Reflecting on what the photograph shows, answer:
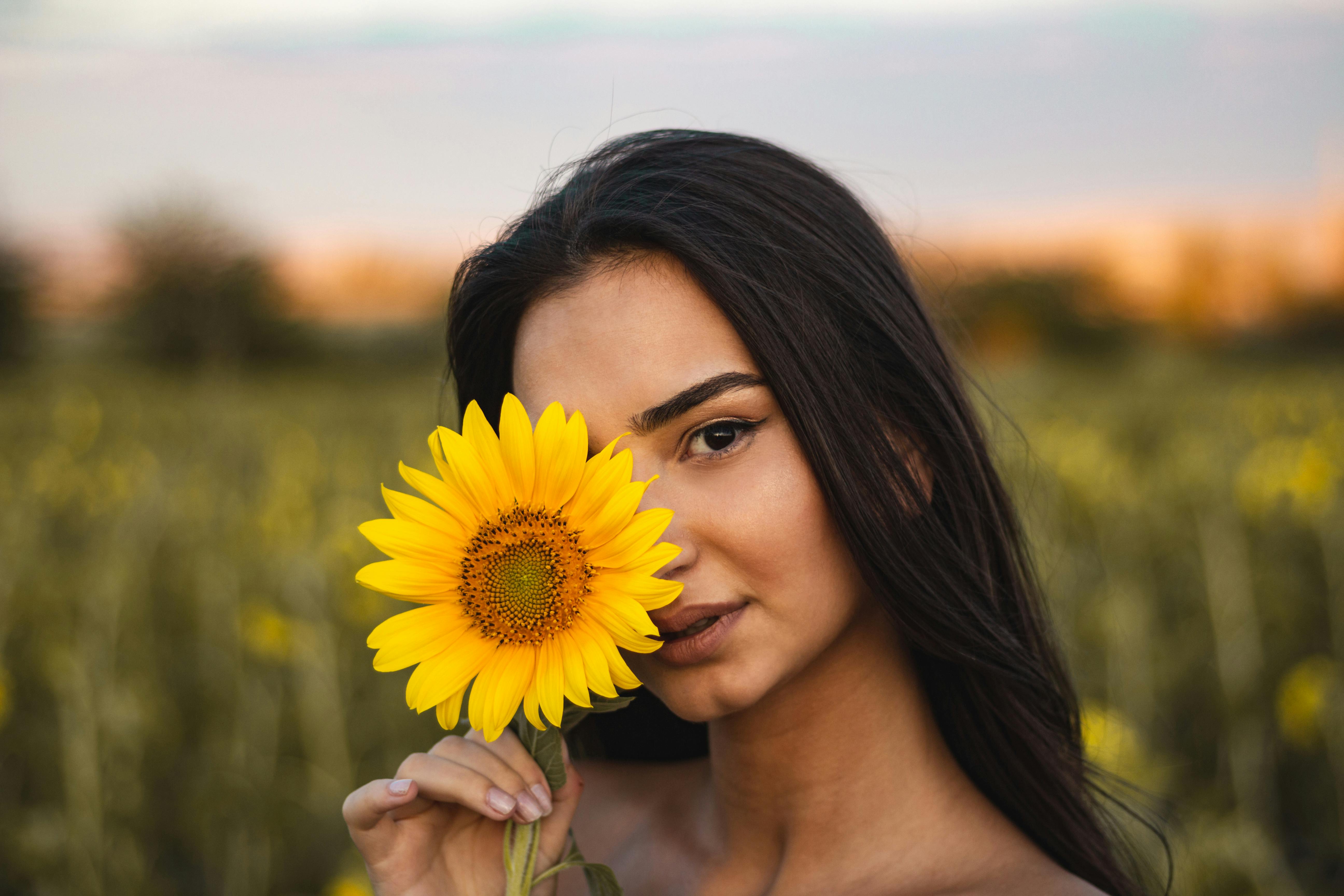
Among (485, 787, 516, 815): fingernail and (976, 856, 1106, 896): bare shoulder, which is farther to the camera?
(976, 856, 1106, 896): bare shoulder

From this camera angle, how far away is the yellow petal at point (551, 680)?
0.95 metres

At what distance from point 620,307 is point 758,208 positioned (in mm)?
271

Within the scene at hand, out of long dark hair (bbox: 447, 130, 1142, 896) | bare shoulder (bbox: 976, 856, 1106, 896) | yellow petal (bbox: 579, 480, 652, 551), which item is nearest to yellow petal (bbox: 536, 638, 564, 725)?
yellow petal (bbox: 579, 480, 652, 551)

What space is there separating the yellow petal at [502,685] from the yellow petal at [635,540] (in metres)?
0.11

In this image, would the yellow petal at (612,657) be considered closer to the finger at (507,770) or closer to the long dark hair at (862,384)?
the finger at (507,770)

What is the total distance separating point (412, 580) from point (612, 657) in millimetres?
210

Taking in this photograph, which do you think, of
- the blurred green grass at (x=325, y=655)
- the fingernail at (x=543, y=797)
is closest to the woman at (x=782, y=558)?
the fingernail at (x=543, y=797)

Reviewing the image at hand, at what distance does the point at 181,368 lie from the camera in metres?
18.8

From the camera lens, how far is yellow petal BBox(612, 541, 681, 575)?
38.2 inches

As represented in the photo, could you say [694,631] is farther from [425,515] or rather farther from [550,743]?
[425,515]

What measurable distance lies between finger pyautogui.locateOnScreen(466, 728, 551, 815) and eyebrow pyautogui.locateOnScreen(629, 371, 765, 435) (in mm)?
378

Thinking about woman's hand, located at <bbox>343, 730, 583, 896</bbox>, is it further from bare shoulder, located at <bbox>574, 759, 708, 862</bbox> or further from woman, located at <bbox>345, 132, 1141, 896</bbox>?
bare shoulder, located at <bbox>574, 759, 708, 862</bbox>

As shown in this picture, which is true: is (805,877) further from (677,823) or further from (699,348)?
(699,348)

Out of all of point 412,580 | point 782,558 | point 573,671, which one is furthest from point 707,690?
point 412,580
